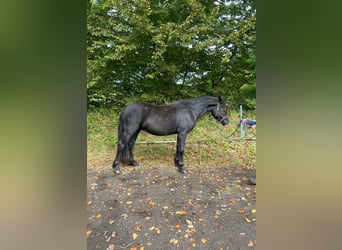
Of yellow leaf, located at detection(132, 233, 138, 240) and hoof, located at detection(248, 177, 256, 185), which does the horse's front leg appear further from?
yellow leaf, located at detection(132, 233, 138, 240)

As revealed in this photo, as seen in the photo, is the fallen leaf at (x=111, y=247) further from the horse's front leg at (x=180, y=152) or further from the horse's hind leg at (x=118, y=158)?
the horse's front leg at (x=180, y=152)

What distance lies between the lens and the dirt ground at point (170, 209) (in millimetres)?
1710

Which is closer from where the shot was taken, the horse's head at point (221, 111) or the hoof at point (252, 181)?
the hoof at point (252, 181)

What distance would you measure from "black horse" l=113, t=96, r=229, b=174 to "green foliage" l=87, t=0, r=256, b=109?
140cm

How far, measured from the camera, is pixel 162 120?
128 inches

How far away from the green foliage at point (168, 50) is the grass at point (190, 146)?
1.69ft

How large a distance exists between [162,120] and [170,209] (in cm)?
145

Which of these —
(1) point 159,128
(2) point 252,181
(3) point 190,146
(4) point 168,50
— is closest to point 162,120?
(1) point 159,128

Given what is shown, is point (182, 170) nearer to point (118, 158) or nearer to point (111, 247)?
point (118, 158)

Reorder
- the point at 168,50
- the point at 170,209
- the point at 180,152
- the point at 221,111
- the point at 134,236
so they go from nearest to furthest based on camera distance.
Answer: the point at 134,236 → the point at 170,209 → the point at 180,152 → the point at 221,111 → the point at 168,50

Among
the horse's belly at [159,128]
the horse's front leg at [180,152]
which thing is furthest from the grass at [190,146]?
the horse's belly at [159,128]

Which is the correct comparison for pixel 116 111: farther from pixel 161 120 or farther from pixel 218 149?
pixel 218 149
